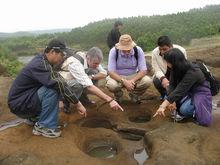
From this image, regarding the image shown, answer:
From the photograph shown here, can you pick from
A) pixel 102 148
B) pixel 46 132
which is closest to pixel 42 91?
pixel 46 132

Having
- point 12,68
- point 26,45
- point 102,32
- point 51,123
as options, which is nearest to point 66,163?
point 51,123

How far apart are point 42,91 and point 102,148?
1.04 m

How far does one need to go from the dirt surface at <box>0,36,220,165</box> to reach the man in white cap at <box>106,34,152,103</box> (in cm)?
45

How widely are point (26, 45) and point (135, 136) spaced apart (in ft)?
101

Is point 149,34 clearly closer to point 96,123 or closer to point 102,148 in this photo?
point 96,123

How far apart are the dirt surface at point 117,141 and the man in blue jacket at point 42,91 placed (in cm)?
24

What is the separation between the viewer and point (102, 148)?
4.54 meters

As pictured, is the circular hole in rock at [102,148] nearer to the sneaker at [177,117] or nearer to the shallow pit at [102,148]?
the shallow pit at [102,148]

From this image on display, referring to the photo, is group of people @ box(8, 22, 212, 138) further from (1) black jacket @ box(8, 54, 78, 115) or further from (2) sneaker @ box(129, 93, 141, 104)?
(2) sneaker @ box(129, 93, 141, 104)

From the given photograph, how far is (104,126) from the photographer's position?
5.16 meters

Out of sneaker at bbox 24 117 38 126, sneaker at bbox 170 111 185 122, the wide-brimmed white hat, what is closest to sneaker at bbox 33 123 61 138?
sneaker at bbox 24 117 38 126

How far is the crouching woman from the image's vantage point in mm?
4379

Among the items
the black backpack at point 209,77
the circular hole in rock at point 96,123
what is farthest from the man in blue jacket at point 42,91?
the black backpack at point 209,77

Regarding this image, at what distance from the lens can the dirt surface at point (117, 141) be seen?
381cm
